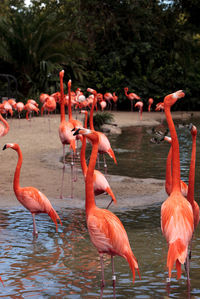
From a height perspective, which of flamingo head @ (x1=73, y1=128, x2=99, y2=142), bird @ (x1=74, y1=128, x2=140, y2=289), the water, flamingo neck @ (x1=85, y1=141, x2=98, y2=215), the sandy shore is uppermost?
flamingo head @ (x1=73, y1=128, x2=99, y2=142)

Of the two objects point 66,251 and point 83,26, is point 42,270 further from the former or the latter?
point 83,26

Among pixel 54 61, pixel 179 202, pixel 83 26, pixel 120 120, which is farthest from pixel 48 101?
pixel 179 202

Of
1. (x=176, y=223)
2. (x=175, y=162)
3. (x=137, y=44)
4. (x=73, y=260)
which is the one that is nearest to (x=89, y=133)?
(x=175, y=162)

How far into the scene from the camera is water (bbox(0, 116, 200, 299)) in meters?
3.71

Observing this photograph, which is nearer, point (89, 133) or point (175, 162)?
point (89, 133)

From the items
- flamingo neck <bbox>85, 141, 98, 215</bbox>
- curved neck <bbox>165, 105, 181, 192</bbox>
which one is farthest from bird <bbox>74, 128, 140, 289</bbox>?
curved neck <bbox>165, 105, 181, 192</bbox>

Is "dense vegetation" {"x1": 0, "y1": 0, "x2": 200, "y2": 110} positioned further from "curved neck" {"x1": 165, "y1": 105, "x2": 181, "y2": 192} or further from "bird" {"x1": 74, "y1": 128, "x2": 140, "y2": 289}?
"bird" {"x1": 74, "y1": 128, "x2": 140, "y2": 289}

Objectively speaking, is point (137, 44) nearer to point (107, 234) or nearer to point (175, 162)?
point (175, 162)

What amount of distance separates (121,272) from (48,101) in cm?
1154

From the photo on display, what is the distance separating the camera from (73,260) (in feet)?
14.3

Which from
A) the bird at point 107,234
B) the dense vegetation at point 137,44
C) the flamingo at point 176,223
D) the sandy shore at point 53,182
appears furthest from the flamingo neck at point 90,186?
the dense vegetation at point 137,44

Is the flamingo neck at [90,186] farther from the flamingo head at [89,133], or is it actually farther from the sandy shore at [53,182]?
the sandy shore at [53,182]

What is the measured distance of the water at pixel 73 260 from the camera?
146 inches

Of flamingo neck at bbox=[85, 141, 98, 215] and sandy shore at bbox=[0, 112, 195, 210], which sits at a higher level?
flamingo neck at bbox=[85, 141, 98, 215]
